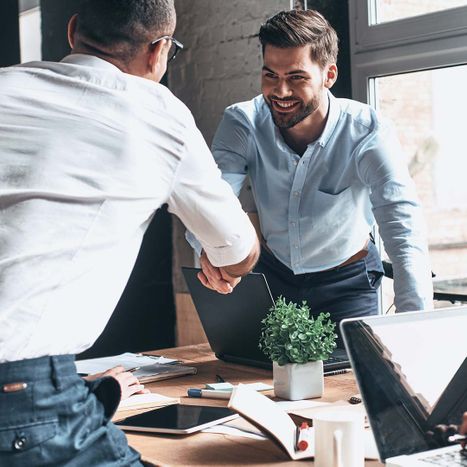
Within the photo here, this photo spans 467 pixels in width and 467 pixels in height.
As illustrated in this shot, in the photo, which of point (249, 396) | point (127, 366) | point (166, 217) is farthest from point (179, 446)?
point (166, 217)

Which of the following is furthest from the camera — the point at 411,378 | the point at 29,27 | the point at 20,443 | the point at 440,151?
the point at 29,27

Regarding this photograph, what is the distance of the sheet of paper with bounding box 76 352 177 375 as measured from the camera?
2.26m

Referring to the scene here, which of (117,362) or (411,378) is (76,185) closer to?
(411,378)

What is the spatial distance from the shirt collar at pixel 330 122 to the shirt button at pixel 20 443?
5.74 feet

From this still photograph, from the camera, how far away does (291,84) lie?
2.76 metres

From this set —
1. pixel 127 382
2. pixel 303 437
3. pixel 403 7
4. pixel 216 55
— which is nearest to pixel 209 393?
pixel 127 382

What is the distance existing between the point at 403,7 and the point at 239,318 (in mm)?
1943

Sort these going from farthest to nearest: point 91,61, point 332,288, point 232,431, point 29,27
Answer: point 29,27, point 332,288, point 232,431, point 91,61

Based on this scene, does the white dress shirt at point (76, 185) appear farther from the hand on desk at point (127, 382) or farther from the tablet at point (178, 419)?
the hand on desk at point (127, 382)

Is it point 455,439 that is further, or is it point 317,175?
point 317,175

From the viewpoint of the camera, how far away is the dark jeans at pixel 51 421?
48.3 inches

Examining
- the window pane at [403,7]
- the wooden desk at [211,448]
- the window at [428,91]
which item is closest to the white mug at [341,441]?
the wooden desk at [211,448]

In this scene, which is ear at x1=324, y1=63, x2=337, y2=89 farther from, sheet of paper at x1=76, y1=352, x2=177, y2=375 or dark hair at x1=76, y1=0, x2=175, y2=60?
dark hair at x1=76, y1=0, x2=175, y2=60

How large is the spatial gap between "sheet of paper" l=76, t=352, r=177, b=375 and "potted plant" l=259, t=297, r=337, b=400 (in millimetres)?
533
